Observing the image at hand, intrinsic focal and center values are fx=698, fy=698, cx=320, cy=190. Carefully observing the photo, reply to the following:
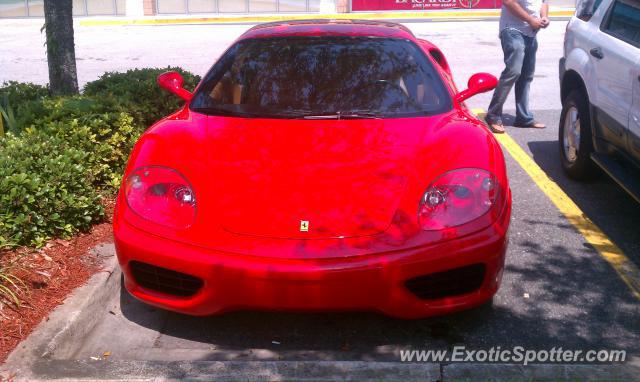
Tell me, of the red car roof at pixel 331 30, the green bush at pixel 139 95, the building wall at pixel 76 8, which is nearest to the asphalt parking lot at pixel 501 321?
the red car roof at pixel 331 30

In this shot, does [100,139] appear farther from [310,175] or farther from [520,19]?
[520,19]

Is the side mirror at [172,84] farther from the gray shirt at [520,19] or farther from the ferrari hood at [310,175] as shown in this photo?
the gray shirt at [520,19]

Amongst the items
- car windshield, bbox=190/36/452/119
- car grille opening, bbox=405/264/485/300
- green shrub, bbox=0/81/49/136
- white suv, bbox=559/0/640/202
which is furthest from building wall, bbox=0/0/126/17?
car grille opening, bbox=405/264/485/300

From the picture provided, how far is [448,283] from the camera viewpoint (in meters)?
3.21

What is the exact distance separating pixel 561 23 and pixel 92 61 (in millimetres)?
13718

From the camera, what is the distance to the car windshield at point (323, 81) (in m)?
4.05

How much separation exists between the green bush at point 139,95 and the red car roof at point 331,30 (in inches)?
49.0

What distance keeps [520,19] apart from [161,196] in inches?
201

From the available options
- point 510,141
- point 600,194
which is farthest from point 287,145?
point 510,141

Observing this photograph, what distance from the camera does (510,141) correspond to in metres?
7.15

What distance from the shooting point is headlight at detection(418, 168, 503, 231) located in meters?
3.19

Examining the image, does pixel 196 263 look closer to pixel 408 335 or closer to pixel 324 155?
pixel 324 155

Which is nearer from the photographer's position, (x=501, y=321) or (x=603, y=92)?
(x=501, y=321)

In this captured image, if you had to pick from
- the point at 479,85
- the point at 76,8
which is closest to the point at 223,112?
the point at 479,85
